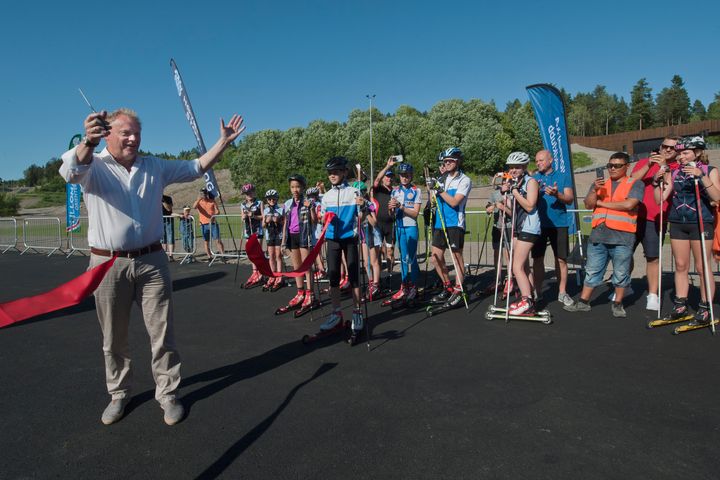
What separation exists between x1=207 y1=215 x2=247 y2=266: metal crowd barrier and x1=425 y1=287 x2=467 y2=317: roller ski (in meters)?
3.40

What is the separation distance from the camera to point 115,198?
10.6 feet

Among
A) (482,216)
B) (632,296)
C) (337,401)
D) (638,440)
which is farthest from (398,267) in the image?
(482,216)

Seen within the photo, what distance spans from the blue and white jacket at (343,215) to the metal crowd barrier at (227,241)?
2.59 m

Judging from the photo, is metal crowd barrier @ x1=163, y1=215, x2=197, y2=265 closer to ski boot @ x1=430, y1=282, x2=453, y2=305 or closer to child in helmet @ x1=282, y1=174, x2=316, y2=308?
child in helmet @ x1=282, y1=174, x2=316, y2=308

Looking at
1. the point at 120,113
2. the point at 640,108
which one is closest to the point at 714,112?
the point at 640,108

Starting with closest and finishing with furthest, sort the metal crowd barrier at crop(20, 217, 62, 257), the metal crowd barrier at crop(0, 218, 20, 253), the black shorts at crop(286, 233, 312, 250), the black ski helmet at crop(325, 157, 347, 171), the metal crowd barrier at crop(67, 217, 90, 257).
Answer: the black ski helmet at crop(325, 157, 347, 171), the black shorts at crop(286, 233, 312, 250), the metal crowd barrier at crop(67, 217, 90, 257), the metal crowd barrier at crop(20, 217, 62, 257), the metal crowd barrier at crop(0, 218, 20, 253)

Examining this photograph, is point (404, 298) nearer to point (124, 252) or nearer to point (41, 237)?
point (124, 252)

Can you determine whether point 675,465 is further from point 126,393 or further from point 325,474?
point 126,393

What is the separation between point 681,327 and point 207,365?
5.34 metres

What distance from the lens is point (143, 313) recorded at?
3.49 m

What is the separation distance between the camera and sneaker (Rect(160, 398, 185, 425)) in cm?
336

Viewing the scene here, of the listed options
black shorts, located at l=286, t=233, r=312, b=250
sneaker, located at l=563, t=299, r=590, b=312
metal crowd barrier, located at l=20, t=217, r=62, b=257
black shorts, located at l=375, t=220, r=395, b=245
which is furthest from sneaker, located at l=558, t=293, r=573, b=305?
metal crowd barrier, located at l=20, t=217, r=62, b=257

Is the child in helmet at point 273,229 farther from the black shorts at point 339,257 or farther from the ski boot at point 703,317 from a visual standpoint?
the ski boot at point 703,317

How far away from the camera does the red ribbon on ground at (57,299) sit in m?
3.26
